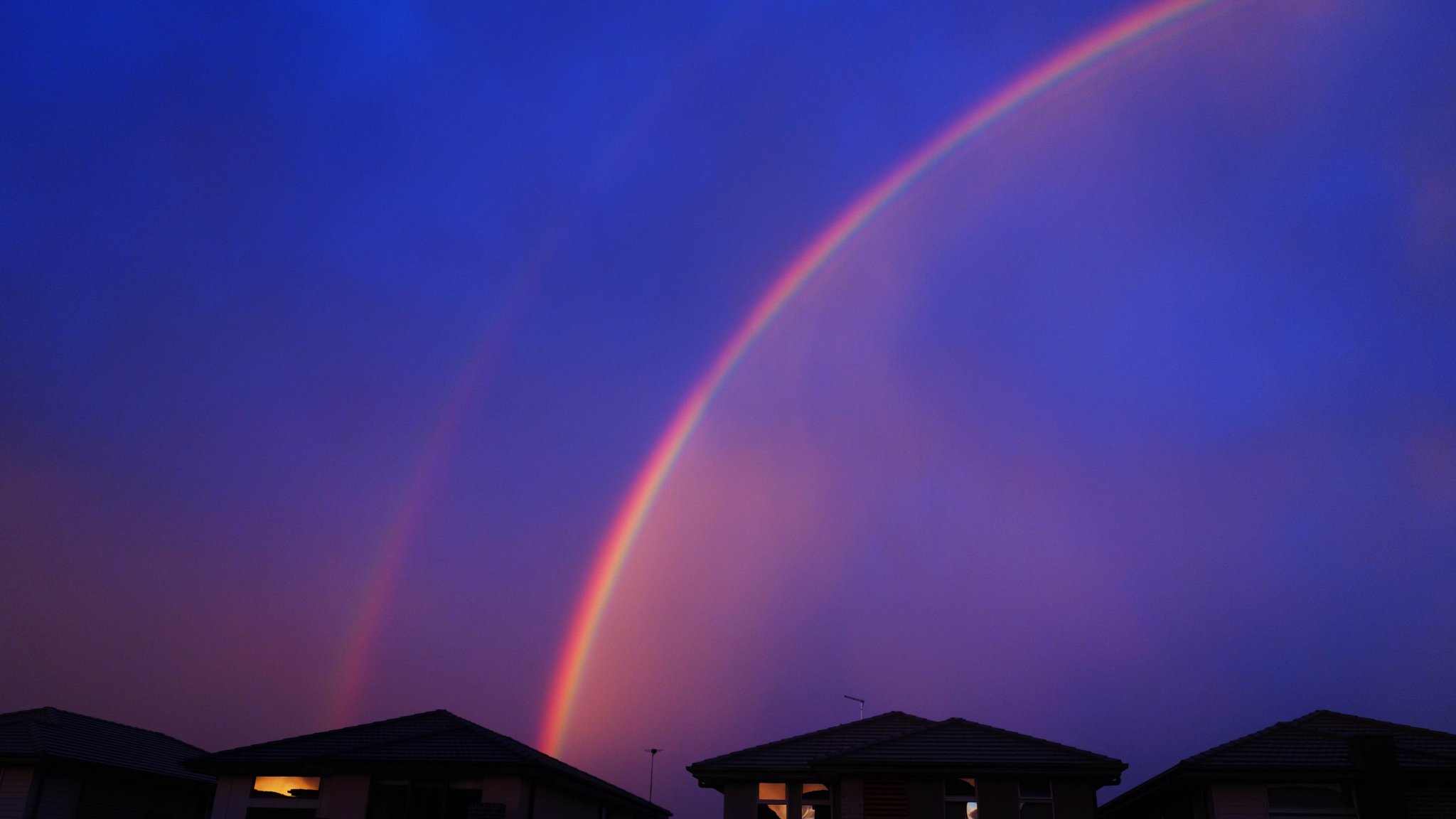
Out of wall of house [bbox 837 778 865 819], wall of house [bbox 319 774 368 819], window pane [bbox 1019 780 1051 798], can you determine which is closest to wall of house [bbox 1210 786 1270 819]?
window pane [bbox 1019 780 1051 798]

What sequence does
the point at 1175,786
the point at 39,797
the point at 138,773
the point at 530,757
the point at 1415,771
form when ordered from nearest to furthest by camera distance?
the point at 1415,771, the point at 1175,786, the point at 530,757, the point at 39,797, the point at 138,773

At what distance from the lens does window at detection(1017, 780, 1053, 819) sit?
80.8ft

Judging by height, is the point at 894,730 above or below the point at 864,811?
above

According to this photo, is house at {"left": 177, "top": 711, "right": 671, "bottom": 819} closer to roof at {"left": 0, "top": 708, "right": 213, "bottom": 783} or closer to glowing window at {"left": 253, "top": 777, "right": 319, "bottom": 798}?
glowing window at {"left": 253, "top": 777, "right": 319, "bottom": 798}

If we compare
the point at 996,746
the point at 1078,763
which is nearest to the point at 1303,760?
the point at 1078,763

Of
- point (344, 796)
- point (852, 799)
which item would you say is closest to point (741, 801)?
point (852, 799)

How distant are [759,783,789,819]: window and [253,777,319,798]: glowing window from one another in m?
11.6

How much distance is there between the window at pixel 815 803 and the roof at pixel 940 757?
2.26 ft

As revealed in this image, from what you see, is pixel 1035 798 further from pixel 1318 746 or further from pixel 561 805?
pixel 561 805

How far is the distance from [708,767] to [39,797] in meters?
18.4

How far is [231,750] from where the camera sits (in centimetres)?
2819

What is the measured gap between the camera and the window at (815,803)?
28.0m

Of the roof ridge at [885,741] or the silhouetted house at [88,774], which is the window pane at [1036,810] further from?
the silhouetted house at [88,774]

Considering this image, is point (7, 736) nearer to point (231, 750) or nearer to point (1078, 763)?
point (231, 750)
